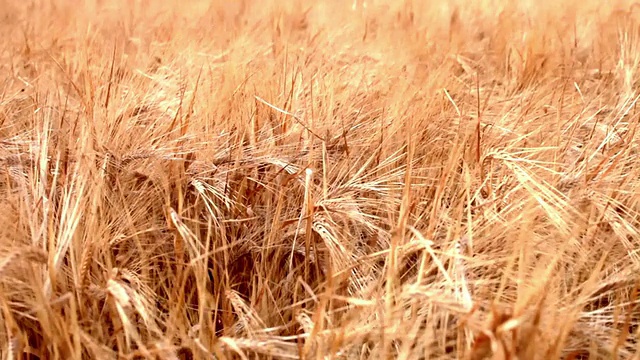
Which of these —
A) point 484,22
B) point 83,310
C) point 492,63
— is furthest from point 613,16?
point 83,310

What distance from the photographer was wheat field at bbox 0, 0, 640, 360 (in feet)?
2.34

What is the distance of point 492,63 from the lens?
189 centimetres

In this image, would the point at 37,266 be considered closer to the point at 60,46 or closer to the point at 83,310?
the point at 83,310

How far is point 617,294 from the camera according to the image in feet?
2.81

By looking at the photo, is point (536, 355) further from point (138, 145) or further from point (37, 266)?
point (138, 145)

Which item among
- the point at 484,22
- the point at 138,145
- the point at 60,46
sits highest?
the point at 484,22

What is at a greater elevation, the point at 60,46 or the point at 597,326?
the point at 60,46

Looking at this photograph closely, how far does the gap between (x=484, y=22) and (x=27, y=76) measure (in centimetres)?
168

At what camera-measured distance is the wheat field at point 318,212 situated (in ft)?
2.34

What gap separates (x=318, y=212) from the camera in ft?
3.07

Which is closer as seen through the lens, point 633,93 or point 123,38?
point 633,93

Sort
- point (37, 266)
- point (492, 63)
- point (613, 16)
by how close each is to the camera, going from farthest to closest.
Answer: point (613, 16), point (492, 63), point (37, 266)

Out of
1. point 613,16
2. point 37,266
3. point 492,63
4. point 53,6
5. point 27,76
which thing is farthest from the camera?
point 53,6

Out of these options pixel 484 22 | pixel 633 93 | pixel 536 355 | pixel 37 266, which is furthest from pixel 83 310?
pixel 484 22
